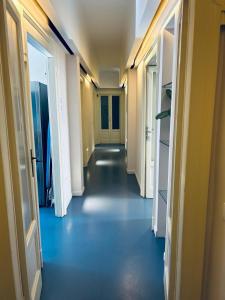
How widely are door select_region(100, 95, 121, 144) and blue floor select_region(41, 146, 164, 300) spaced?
604cm

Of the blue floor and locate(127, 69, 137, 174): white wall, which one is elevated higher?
locate(127, 69, 137, 174): white wall

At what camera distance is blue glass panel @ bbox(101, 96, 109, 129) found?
971 centimetres

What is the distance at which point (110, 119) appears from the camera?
984 cm

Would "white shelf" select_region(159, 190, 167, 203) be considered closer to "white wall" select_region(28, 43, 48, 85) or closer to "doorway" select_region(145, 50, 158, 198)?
"doorway" select_region(145, 50, 158, 198)

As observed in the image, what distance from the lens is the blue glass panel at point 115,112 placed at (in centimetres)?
971

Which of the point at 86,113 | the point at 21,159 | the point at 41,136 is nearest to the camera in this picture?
the point at 21,159

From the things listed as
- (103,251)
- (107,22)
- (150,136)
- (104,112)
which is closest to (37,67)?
(107,22)

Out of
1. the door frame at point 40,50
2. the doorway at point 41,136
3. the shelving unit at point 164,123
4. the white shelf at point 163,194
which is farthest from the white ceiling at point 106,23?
the white shelf at point 163,194

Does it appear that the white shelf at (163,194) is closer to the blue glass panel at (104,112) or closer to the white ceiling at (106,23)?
the white ceiling at (106,23)

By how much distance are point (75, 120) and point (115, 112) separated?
20.2 feet

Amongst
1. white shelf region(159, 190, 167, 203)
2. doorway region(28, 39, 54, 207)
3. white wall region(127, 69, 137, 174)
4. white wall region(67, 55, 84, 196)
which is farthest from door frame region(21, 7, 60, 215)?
white wall region(127, 69, 137, 174)

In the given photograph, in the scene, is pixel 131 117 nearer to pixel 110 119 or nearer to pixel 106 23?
pixel 106 23

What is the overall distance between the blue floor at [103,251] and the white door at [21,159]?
1.16 ft

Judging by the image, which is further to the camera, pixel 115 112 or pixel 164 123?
pixel 115 112
